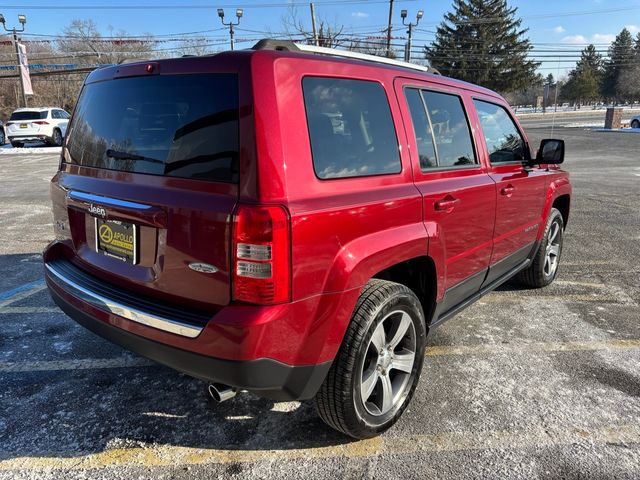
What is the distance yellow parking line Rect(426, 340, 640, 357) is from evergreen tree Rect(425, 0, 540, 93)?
203 ft

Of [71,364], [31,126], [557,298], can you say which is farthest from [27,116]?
[557,298]

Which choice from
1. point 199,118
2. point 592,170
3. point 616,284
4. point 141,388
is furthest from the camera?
point 592,170

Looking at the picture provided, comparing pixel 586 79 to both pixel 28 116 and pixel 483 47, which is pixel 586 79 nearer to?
pixel 483 47

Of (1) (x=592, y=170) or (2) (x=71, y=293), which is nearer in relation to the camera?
(2) (x=71, y=293)

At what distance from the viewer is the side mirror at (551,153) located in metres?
3.95

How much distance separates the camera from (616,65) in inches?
3206

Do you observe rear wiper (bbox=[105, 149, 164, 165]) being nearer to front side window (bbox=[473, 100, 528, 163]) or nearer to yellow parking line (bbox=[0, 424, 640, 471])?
yellow parking line (bbox=[0, 424, 640, 471])

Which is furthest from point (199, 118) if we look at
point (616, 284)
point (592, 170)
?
point (592, 170)

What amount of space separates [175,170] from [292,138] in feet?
1.87

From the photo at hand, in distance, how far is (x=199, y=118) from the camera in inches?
82.1

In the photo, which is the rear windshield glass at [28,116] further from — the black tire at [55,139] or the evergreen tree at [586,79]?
the evergreen tree at [586,79]

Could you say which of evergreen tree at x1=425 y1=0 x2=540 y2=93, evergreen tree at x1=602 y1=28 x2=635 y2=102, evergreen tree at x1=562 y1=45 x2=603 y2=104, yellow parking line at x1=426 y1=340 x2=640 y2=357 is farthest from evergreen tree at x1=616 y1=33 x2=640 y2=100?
yellow parking line at x1=426 y1=340 x2=640 y2=357

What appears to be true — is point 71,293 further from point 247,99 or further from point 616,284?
point 616,284

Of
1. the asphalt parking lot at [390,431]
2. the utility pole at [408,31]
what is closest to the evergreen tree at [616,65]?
the utility pole at [408,31]
